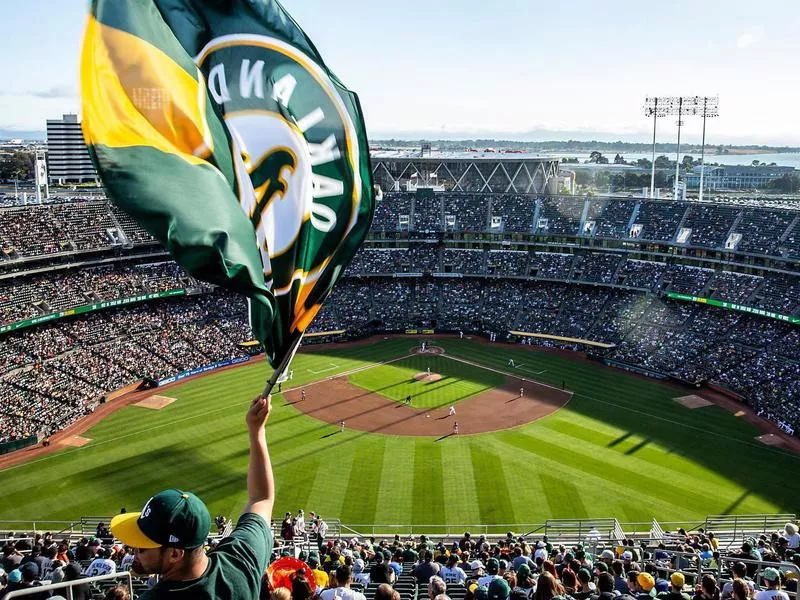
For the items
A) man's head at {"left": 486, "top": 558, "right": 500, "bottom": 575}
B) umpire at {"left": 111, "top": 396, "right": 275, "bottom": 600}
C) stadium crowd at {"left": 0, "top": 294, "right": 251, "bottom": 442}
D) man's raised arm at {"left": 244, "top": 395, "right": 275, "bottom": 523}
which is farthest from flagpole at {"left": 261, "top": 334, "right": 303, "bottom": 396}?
stadium crowd at {"left": 0, "top": 294, "right": 251, "bottom": 442}

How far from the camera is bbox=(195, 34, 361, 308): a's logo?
8.90 meters

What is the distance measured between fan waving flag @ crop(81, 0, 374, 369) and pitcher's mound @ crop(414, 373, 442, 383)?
44508 millimetres

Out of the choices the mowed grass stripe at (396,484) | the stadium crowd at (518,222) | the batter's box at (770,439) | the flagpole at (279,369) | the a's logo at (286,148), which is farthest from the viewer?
the stadium crowd at (518,222)

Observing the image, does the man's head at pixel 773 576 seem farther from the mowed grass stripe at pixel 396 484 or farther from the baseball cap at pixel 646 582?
the mowed grass stripe at pixel 396 484

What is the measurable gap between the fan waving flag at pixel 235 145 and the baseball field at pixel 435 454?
25657 millimetres

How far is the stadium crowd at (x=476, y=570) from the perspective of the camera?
10180 mm

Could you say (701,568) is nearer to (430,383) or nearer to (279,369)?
(279,369)

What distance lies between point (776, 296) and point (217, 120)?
59.1 m

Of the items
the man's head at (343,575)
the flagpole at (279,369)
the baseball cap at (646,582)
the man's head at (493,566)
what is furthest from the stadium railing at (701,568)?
the flagpole at (279,369)

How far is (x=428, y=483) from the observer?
36344mm

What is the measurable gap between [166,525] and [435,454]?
37180 millimetres

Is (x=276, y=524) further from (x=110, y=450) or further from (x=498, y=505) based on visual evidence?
(x=110, y=450)

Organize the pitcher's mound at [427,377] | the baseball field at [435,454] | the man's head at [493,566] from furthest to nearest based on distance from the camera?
1. the pitcher's mound at [427,377]
2. the baseball field at [435,454]
3. the man's head at [493,566]

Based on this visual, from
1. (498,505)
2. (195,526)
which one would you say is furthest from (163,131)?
(498,505)
